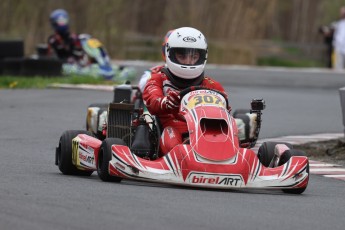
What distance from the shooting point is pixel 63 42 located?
24.3 metres

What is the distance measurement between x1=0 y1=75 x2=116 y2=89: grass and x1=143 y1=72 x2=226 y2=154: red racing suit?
10.4 metres

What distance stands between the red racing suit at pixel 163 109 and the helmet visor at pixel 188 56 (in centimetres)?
21

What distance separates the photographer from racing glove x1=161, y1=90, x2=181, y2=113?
32.8ft

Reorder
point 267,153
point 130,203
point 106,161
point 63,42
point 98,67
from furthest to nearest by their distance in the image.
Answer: point 63,42 < point 98,67 < point 267,153 < point 106,161 < point 130,203

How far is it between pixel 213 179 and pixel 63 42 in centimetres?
1559

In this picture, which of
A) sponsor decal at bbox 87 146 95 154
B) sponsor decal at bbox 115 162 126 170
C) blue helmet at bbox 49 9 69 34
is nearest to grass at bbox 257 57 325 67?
blue helmet at bbox 49 9 69 34

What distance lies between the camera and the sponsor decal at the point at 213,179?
29.8 feet

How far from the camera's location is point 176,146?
9.30m

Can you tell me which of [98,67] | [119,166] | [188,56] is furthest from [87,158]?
[98,67]

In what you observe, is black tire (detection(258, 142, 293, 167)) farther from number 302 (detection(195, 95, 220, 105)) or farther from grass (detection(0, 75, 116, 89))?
grass (detection(0, 75, 116, 89))

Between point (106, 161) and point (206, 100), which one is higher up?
point (206, 100)

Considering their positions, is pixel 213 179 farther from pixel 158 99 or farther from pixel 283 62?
pixel 283 62

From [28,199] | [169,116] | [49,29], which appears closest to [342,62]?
[49,29]

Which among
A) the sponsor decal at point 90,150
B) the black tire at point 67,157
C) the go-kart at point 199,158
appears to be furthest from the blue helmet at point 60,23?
the sponsor decal at point 90,150
